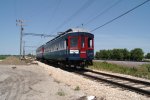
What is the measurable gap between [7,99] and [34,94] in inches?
50.7

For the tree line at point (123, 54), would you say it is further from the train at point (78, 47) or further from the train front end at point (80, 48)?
the train front end at point (80, 48)

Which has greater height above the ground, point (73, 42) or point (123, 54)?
point (123, 54)

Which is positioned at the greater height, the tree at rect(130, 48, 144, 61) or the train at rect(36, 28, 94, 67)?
the tree at rect(130, 48, 144, 61)

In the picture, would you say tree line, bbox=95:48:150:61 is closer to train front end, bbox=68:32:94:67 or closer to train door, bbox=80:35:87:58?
train front end, bbox=68:32:94:67

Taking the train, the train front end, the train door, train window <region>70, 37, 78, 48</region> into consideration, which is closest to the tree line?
the train

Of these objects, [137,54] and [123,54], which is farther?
[123,54]

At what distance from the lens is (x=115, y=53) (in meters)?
113

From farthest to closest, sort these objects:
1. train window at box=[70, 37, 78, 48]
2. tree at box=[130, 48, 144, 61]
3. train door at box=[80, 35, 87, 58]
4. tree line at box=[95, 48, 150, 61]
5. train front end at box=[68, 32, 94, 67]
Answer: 1. tree line at box=[95, 48, 150, 61]
2. tree at box=[130, 48, 144, 61]
3. train window at box=[70, 37, 78, 48]
4. train door at box=[80, 35, 87, 58]
5. train front end at box=[68, 32, 94, 67]

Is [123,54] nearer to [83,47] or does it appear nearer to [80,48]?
[83,47]

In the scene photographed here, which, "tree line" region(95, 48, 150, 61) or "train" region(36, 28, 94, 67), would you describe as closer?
"train" region(36, 28, 94, 67)

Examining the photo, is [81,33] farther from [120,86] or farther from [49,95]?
[49,95]

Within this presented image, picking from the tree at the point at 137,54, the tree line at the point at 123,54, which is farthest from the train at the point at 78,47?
the tree at the point at 137,54

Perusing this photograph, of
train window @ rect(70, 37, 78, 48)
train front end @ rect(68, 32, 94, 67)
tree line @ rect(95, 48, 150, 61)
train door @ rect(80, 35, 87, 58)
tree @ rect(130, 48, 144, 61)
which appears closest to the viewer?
train front end @ rect(68, 32, 94, 67)

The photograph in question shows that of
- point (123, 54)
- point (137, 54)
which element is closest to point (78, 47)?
point (137, 54)
